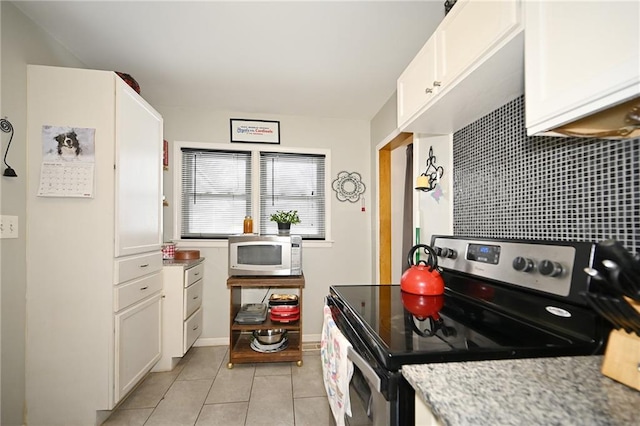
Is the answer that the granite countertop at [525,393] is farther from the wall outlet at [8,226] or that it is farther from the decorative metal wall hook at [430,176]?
the wall outlet at [8,226]

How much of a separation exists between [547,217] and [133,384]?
2.46 m

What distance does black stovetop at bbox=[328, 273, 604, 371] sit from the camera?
26.7 inches

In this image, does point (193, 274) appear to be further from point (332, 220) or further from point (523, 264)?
point (523, 264)

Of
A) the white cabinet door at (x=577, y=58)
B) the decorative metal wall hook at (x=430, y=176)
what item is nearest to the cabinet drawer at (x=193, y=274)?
the decorative metal wall hook at (x=430, y=176)

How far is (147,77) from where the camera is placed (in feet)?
7.50

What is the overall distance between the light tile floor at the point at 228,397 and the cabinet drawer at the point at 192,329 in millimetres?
176

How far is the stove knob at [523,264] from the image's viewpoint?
95 centimetres

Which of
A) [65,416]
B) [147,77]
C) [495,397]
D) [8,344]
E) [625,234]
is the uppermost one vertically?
[147,77]

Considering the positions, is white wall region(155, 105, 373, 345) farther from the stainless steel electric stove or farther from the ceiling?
the stainless steel electric stove

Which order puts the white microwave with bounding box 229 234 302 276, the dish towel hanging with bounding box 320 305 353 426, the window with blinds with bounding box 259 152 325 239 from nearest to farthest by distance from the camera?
the dish towel hanging with bounding box 320 305 353 426
the white microwave with bounding box 229 234 302 276
the window with blinds with bounding box 259 152 325 239

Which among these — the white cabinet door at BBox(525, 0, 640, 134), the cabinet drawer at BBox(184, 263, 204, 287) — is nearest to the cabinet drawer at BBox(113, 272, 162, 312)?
the cabinet drawer at BBox(184, 263, 204, 287)

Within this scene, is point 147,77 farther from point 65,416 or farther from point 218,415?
point 218,415

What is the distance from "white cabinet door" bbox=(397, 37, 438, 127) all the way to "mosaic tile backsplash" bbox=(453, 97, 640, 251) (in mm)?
352

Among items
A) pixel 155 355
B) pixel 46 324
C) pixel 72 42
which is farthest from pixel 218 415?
pixel 72 42
